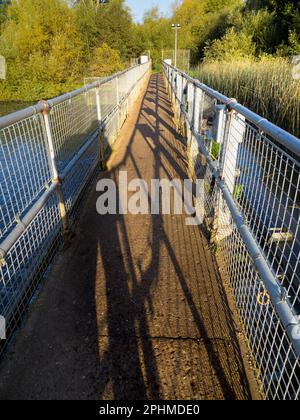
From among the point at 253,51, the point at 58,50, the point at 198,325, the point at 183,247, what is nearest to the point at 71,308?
the point at 198,325

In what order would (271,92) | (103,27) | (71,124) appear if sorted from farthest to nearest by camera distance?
1. (103,27)
2. (271,92)
3. (71,124)

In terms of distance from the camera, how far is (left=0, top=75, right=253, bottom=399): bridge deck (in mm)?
2150

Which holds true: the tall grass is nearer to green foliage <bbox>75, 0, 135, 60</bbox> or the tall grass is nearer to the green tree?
the green tree

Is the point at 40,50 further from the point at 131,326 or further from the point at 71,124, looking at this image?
the point at 131,326

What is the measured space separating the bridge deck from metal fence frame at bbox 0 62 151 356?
206 mm

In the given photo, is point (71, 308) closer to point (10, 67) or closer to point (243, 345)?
point (243, 345)

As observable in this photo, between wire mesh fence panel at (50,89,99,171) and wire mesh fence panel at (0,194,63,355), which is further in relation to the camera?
wire mesh fence panel at (50,89,99,171)

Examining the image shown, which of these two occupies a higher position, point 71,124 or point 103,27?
point 103,27

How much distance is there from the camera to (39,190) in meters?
3.13

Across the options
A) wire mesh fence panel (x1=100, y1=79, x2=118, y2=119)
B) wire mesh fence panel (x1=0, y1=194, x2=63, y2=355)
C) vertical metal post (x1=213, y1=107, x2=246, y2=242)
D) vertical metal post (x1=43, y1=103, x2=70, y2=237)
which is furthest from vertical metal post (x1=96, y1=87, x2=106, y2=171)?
vertical metal post (x1=213, y1=107, x2=246, y2=242)

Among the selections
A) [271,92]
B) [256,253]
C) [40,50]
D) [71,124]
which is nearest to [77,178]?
[71,124]

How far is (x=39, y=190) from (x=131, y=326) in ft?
5.12

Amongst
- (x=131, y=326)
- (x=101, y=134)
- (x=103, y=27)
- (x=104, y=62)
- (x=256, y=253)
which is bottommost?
(x=104, y=62)

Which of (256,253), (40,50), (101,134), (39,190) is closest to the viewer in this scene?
(256,253)
